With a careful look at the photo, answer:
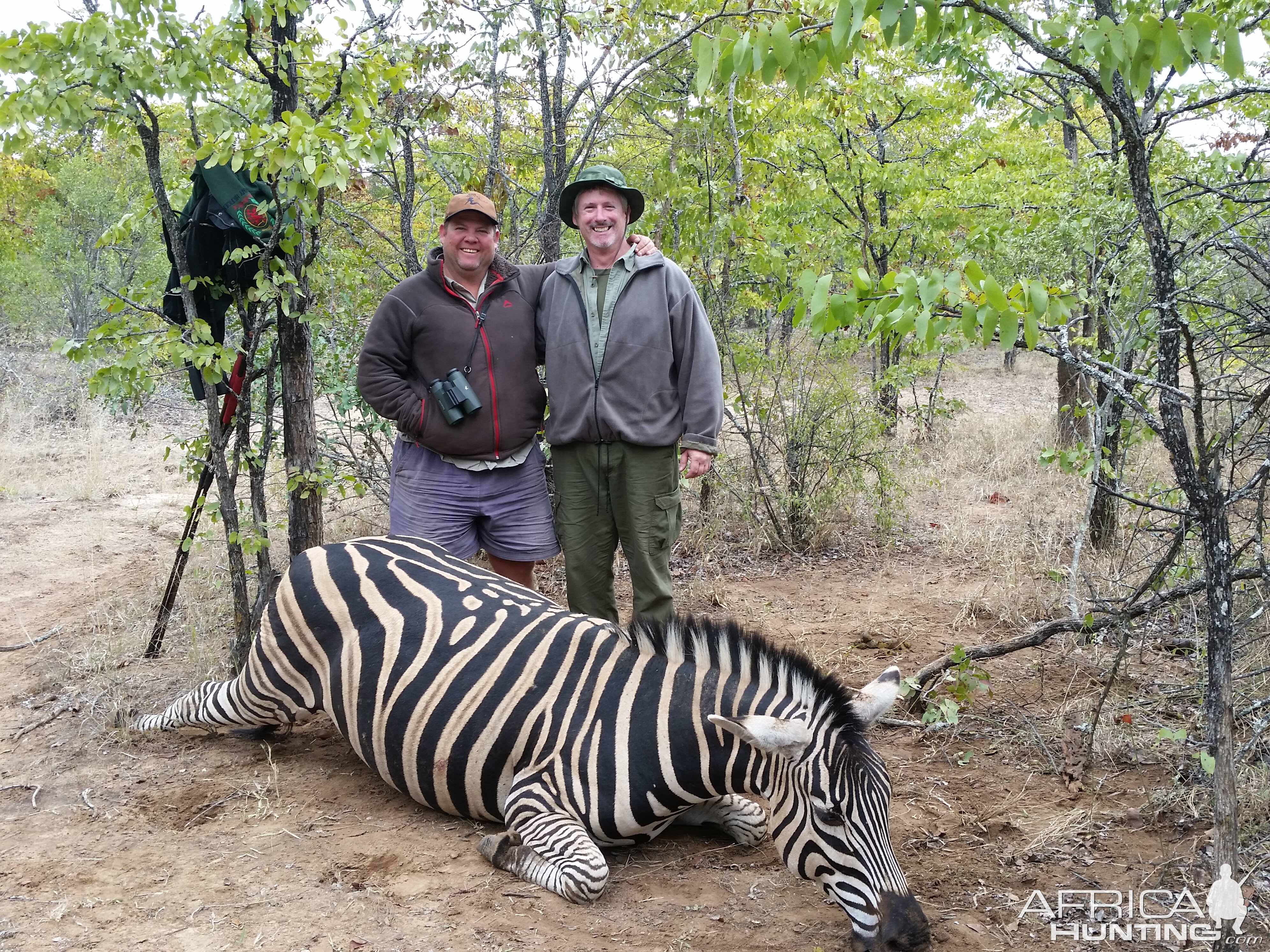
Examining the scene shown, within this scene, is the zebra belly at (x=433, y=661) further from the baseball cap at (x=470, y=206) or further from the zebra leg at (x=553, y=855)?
the baseball cap at (x=470, y=206)

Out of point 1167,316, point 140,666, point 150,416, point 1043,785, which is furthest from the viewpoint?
point 150,416

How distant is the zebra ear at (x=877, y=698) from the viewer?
312 centimetres

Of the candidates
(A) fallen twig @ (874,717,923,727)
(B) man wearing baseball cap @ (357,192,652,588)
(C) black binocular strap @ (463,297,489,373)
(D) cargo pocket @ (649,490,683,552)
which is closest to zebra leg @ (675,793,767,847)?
(A) fallen twig @ (874,717,923,727)

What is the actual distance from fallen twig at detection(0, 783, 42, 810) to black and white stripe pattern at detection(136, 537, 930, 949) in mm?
579

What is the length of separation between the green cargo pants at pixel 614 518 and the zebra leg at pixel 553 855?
1.48 metres

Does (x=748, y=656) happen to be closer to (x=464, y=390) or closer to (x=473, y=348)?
(x=464, y=390)

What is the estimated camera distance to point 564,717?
3508mm

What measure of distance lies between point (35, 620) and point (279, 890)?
3859 mm

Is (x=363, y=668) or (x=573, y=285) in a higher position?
(x=573, y=285)

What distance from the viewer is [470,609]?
3924mm

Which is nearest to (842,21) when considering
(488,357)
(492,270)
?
(488,357)

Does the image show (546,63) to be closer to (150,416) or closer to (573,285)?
(573,285)

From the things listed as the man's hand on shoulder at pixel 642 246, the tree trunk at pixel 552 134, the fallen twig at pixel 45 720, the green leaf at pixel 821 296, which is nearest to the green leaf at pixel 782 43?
the green leaf at pixel 821 296

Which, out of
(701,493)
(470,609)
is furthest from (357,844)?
(701,493)
